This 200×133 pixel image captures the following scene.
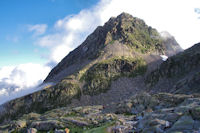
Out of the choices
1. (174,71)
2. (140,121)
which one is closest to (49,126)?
(140,121)

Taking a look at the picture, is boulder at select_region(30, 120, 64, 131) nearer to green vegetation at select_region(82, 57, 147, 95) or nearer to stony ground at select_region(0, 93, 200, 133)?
stony ground at select_region(0, 93, 200, 133)

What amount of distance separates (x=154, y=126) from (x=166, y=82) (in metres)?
132

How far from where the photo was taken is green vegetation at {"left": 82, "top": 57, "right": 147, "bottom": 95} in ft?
563

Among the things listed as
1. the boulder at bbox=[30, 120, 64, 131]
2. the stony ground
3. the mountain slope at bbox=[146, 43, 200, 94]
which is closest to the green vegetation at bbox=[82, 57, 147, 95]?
the mountain slope at bbox=[146, 43, 200, 94]

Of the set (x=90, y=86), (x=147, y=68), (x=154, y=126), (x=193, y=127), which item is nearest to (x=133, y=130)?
(x=154, y=126)

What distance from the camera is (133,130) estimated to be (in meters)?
17.9

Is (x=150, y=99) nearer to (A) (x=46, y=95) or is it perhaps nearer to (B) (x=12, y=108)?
(A) (x=46, y=95)

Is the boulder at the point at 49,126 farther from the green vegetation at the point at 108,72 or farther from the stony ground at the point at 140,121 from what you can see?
the green vegetation at the point at 108,72

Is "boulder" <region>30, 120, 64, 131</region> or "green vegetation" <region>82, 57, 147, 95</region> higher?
"green vegetation" <region>82, 57, 147, 95</region>

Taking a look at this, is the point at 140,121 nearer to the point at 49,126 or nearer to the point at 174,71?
the point at 49,126

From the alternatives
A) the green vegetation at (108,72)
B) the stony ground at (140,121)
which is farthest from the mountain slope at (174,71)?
the stony ground at (140,121)

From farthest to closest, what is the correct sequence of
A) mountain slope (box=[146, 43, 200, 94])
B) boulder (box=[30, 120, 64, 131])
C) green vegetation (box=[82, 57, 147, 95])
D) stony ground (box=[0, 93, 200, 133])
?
green vegetation (box=[82, 57, 147, 95]) → mountain slope (box=[146, 43, 200, 94]) → boulder (box=[30, 120, 64, 131]) → stony ground (box=[0, 93, 200, 133])

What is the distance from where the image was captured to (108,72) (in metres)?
186

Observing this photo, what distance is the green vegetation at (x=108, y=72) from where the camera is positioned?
563 ft
